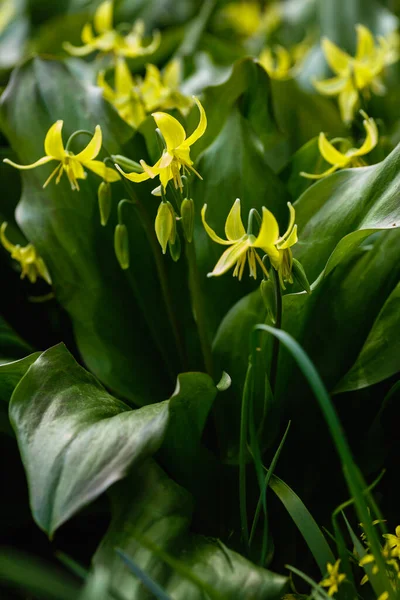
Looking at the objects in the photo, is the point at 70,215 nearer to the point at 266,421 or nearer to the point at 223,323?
the point at 223,323

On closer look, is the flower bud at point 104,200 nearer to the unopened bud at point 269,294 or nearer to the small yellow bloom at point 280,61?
the unopened bud at point 269,294

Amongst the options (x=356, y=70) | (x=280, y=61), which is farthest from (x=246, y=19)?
(x=356, y=70)

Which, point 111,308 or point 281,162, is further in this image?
point 281,162

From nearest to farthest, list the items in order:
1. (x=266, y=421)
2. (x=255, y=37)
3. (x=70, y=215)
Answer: (x=266, y=421)
(x=70, y=215)
(x=255, y=37)

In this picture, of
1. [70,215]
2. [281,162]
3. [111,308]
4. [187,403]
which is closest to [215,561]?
[187,403]

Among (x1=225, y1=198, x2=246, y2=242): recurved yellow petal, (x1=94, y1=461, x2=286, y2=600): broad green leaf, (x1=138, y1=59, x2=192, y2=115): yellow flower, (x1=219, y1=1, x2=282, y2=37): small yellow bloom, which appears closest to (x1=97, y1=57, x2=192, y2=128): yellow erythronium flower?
(x1=138, y1=59, x2=192, y2=115): yellow flower
